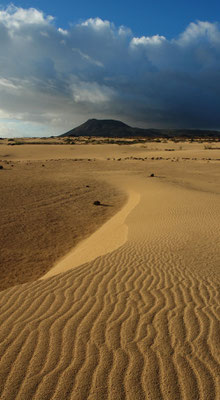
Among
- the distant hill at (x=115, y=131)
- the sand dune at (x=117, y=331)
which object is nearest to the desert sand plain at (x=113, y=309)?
the sand dune at (x=117, y=331)

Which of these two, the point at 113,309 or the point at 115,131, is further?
the point at 115,131

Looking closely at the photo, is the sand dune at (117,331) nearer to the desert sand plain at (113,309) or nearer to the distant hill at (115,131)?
the desert sand plain at (113,309)

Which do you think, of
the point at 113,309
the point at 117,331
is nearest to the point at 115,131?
the point at 113,309

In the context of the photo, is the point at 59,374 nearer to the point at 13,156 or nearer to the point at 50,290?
the point at 50,290

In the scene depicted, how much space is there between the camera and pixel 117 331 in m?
3.71

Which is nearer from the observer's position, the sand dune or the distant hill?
the sand dune

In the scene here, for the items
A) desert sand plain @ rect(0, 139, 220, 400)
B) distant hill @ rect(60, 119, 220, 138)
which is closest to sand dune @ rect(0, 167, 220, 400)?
desert sand plain @ rect(0, 139, 220, 400)

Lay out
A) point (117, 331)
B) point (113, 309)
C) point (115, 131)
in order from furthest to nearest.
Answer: point (115, 131) → point (113, 309) → point (117, 331)

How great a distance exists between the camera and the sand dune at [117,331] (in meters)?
2.79

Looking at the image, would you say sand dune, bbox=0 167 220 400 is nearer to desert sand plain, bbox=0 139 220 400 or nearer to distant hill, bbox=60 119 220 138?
desert sand plain, bbox=0 139 220 400

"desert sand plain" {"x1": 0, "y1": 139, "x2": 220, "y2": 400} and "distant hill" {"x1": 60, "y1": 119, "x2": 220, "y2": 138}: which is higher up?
"distant hill" {"x1": 60, "y1": 119, "x2": 220, "y2": 138}

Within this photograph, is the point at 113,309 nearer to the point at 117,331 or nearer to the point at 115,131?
the point at 117,331

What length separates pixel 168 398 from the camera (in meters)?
2.63

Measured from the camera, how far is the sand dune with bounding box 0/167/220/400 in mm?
2789
